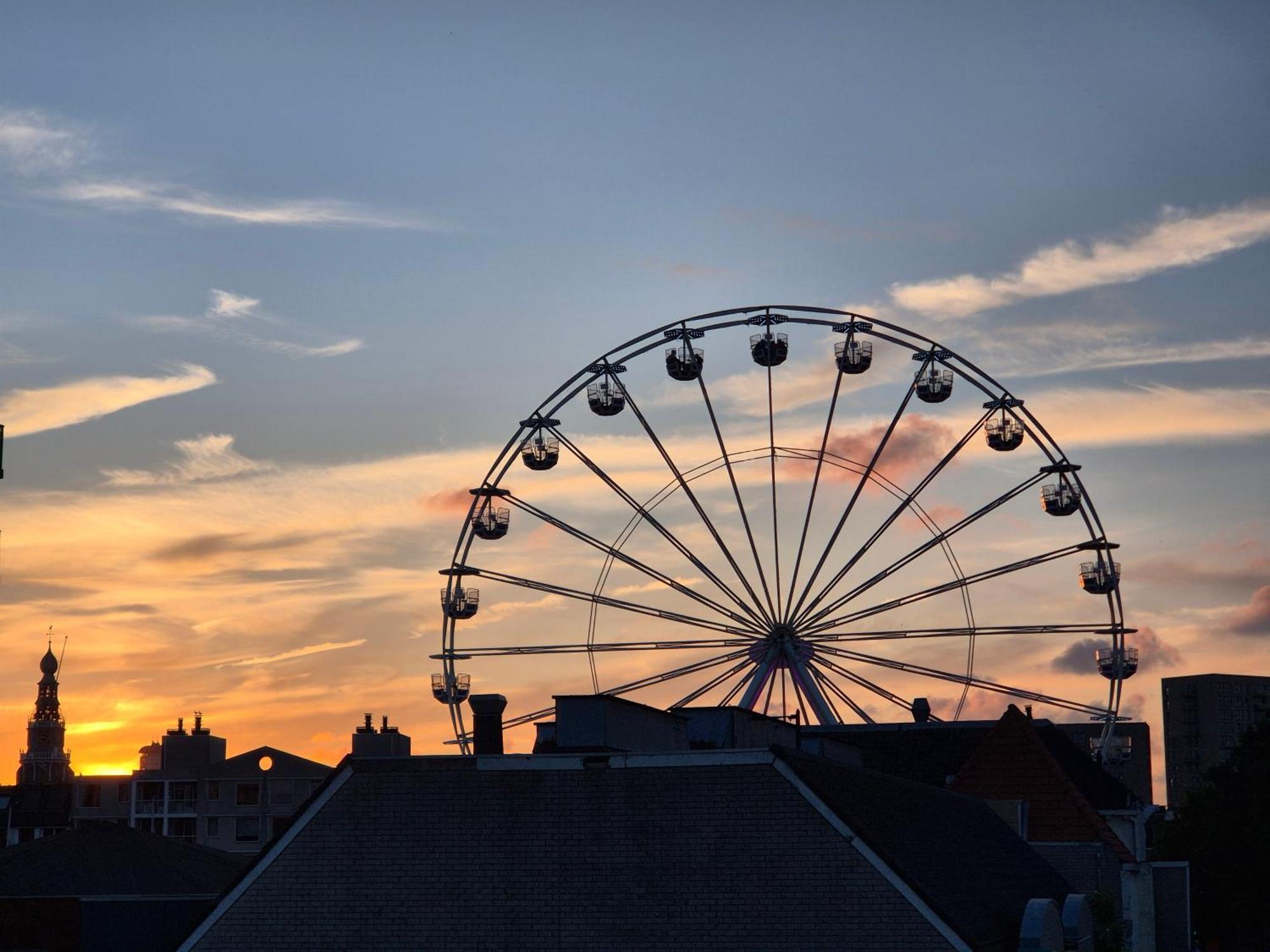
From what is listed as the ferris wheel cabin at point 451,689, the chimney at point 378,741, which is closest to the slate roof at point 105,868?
the ferris wheel cabin at point 451,689

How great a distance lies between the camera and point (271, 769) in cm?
12531

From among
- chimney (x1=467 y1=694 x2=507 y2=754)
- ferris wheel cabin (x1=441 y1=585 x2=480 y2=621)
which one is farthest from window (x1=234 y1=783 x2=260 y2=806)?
chimney (x1=467 y1=694 x2=507 y2=754)

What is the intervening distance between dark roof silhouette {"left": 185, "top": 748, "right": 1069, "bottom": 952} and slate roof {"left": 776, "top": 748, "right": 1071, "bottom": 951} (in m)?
0.09

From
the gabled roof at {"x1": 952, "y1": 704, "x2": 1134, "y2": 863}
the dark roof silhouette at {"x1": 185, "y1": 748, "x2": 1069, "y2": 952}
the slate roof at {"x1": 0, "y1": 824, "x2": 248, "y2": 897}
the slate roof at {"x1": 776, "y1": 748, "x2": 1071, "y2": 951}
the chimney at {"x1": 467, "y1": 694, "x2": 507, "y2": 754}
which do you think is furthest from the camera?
the gabled roof at {"x1": 952, "y1": 704, "x2": 1134, "y2": 863}

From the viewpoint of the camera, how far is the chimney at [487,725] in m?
30.6

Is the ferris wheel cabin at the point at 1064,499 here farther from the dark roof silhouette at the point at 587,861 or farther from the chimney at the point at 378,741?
the chimney at the point at 378,741

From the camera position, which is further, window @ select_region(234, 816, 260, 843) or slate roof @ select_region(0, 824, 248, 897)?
window @ select_region(234, 816, 260, 843)

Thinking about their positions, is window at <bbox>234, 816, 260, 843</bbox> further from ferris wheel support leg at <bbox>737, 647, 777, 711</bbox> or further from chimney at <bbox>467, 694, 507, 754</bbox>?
chimney at <bbox>467, 694, 507, 754</bbox>

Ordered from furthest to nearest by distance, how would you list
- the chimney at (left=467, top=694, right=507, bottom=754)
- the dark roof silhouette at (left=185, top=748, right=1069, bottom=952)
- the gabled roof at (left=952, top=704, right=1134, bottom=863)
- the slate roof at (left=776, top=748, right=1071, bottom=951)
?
the gabled roof at (left=952, top=704, right=1134, bottom=863) < the chimney at (left=467, top=694, right=507, bottom=754) < the slate roof at (left=776, top=748, right=1071, bottom=951) < the dark roof silhouette at (left=185, top=748, right=1069, bottom=952)

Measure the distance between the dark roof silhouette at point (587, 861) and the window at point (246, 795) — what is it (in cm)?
10326

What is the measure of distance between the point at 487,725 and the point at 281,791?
9985 cm

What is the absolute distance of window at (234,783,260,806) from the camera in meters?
128

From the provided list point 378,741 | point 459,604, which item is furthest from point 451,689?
point 378,741

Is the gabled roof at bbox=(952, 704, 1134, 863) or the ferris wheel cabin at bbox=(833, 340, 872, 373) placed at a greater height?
the ferris wheel cabin at bbox=(833, 340, 872, 373)
